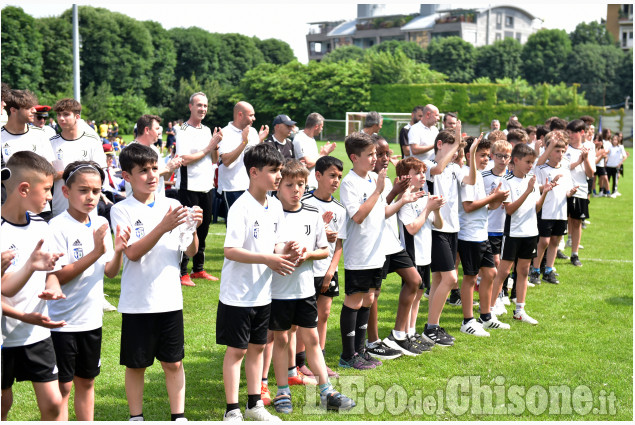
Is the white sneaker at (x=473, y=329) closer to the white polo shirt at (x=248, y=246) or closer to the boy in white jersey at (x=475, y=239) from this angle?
the boy in white jersey at (x=475, y=239)

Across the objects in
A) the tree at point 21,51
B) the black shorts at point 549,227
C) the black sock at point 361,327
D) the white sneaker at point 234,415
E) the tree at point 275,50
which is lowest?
the white sneaker at point 234,415

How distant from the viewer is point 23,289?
3688 millimetres

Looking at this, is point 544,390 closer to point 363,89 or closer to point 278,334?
point 278,334

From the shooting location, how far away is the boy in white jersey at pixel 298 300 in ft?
16.4

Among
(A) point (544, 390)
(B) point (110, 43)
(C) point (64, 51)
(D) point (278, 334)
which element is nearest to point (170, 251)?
(D) point (278, 334)

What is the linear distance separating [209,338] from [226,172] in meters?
3.01

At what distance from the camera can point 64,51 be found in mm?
60594

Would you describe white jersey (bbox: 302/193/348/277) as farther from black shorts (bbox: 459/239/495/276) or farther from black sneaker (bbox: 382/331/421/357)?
black shorts (bbox: 459/239/495/276)

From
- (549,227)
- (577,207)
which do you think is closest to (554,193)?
(549,227)

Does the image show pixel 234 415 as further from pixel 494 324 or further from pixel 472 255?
pixel 494 324

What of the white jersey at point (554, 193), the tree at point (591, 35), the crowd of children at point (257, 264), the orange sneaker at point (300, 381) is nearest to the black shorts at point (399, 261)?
the crowd of children at point (257, 264)

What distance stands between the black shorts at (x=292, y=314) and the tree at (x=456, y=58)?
89513 mm

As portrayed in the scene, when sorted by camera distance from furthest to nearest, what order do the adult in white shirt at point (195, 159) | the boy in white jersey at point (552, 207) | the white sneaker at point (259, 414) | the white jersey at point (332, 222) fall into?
the boy in white jersey at point (552, 207) → the adult in white shirt at point (195, 159) → the white jersey at point (332, 222) → the white sneaker at point (259, 414)

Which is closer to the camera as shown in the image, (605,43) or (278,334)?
(278,334)
